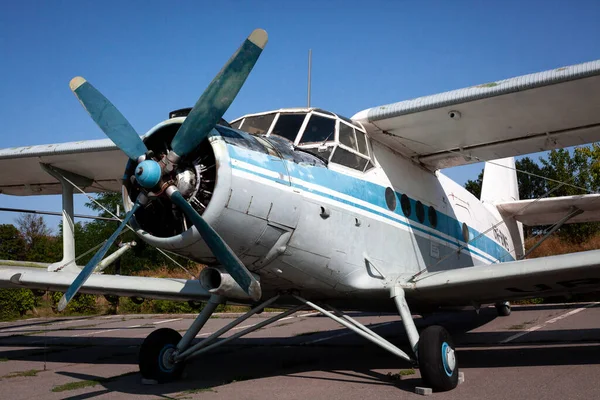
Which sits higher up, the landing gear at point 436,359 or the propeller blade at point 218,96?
the propeller blade at point 218,96

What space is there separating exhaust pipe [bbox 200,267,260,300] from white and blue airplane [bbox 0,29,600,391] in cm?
2

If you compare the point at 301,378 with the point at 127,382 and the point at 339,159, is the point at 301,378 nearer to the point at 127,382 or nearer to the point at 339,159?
the point at 127,382

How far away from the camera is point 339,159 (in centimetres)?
741

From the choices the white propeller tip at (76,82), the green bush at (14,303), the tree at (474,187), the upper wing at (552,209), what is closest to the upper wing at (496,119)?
the upper wing at (552,209)

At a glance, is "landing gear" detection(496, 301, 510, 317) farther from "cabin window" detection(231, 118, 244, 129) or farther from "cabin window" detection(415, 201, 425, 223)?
"cabin window" detection(231, 118, 244, 129)

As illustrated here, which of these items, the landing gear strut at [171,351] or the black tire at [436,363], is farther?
the landing gear strut at [171,351]

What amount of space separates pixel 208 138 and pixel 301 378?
3409 millimetres

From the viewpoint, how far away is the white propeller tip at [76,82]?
6352 millimetres

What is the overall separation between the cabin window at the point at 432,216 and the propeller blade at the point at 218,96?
4.87m

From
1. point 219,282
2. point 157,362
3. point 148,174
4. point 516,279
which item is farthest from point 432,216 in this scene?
point 148,174

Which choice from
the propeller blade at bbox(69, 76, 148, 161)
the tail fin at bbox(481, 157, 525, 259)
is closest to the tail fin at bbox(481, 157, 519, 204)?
the tail fin at bbox(481, 157, 525, 259)

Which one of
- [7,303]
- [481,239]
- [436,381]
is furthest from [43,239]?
[436,381]

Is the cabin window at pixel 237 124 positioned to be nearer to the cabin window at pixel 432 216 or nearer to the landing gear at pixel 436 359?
the cabin window at pixel 432 216

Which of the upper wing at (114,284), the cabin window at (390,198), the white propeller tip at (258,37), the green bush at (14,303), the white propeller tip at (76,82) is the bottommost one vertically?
the green bush at (14,303)
